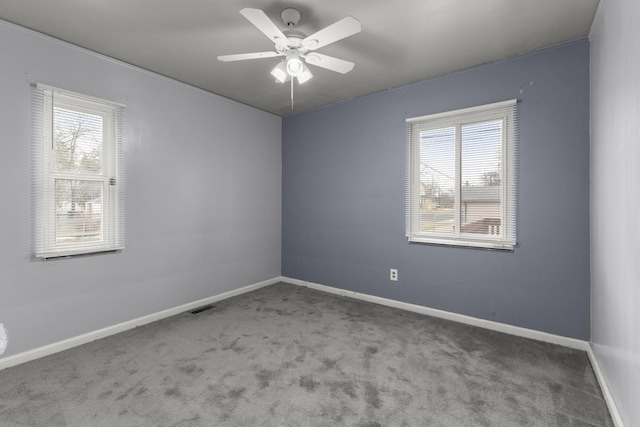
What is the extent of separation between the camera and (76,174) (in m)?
2.69

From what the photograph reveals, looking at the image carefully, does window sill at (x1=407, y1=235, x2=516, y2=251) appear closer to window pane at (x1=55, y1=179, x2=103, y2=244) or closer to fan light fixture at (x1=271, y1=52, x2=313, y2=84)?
fan light fixture at (x1=271, y1=52, x2=313, y2=84)

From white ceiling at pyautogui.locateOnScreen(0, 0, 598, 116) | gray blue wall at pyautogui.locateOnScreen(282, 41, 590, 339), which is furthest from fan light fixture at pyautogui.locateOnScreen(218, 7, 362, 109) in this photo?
gray blue wall at pyautogui.locateOnScreen(282, 41, 590, 339)

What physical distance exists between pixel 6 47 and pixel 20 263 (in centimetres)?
165

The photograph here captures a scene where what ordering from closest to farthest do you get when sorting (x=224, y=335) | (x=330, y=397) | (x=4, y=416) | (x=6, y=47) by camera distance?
(x=4, y=416) → (x=330, y=397) → (x=6, y=47) → (x=224, y=335)

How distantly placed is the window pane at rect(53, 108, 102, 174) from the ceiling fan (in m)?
1.50

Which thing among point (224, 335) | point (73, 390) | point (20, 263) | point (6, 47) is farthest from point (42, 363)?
point (6, 47)

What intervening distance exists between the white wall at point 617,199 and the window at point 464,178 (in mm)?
645

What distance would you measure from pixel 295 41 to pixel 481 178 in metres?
2.22

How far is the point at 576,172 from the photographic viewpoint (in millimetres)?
2586

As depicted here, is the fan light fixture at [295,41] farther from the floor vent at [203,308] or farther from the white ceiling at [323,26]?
the floor vent at [203,308]

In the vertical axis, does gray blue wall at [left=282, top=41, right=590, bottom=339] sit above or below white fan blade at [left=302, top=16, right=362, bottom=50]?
below

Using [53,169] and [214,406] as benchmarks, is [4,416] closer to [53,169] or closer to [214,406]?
[214,406]

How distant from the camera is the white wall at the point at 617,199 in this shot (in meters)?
1.45

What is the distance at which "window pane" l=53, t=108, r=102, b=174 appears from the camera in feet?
8.54
